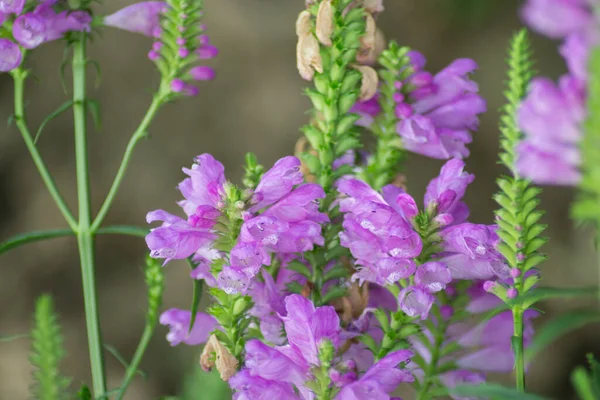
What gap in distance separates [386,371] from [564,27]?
0.23 m

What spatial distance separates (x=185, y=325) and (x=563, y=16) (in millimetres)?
390

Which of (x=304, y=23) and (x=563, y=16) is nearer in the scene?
(x=563, y=16)

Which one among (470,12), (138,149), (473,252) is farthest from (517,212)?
(470,12)

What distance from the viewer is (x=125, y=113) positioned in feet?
5.25

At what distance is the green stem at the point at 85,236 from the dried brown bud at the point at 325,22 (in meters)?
0.22

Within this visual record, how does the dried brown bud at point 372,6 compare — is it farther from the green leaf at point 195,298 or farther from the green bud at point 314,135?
the green leaf at point 195,298

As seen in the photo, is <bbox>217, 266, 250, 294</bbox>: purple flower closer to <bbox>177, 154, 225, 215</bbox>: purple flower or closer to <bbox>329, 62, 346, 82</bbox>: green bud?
<bbox>177, 154, 225, 215</bbox>: purple flower

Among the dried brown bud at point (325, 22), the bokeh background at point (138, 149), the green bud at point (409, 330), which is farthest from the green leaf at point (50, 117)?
the bokeh background at point (138, 149)

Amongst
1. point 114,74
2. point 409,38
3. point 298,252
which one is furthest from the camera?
point 409,38

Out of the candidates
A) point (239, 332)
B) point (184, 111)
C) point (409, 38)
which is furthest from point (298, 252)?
point (409, 38)

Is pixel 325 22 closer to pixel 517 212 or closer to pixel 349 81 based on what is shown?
pixel 349 81

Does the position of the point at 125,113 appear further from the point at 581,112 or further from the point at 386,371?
the point at 581,112

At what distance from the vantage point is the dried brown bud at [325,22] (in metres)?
0.54

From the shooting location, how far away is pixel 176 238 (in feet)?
1.60
